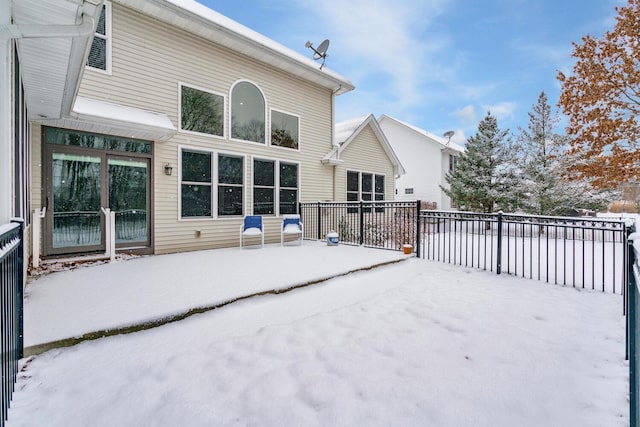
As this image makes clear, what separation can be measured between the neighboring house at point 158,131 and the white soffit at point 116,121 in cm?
2

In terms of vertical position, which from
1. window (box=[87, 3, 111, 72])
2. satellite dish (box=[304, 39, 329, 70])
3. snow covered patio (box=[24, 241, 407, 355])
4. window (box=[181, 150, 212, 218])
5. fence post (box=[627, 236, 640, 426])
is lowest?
snow covered patio (box=[24, 241, 407, 355])

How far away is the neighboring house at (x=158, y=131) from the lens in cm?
481

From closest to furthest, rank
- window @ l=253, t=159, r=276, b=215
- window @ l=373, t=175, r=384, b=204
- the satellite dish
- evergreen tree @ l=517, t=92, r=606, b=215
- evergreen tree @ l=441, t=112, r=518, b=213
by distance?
window @ l=253, t=159, r=276, b=215
the satellite dish
window @ l=373, t=175, r=384, b=204
evergreen tree @ l=517, t=92, r=606, b=215
evergreen tree @ l=441, t=112, r=518, b=213

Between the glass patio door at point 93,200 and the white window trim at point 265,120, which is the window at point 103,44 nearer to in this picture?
the glass patio door at point 93,200

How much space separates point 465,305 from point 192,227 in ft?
18.8

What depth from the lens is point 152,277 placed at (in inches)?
166

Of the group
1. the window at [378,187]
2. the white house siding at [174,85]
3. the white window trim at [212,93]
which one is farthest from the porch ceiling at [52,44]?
the window at [378,187]

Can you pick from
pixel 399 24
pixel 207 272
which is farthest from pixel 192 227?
pixel 399 24

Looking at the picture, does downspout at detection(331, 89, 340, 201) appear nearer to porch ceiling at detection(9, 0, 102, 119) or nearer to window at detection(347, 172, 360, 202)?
window at detection(347, 172, 360, 202)

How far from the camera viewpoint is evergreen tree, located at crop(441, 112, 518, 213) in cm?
1403

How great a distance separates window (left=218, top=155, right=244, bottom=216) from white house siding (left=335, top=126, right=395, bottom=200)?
3.56 meters

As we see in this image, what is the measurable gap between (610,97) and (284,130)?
343 inches

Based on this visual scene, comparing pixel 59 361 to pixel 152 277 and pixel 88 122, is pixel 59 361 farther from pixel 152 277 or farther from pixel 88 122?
pixel 88 122

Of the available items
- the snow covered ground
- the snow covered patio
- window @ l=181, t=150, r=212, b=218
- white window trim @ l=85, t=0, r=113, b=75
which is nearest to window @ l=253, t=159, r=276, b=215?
window @ l=181, t=150, r=212, b=218
